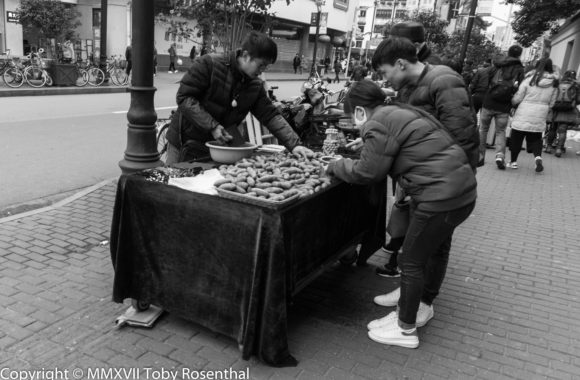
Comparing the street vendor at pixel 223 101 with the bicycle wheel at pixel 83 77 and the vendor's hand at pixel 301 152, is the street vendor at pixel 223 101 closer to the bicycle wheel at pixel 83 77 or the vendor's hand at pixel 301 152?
the vendor's hand at pixel 301 152

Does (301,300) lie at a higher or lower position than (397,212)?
lower

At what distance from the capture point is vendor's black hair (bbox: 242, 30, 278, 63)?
3.42 meters

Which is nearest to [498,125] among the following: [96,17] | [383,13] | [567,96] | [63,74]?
[567,96]

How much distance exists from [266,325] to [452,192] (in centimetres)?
132

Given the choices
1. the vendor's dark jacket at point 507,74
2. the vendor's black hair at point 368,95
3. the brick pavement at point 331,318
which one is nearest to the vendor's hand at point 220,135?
the vendor's black hair at point 368,95

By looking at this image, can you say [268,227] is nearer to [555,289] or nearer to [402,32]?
[402,32]

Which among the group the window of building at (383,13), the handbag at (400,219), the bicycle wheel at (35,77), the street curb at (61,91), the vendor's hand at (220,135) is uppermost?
the window of building at (383,13)

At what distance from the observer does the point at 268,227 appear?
265cm

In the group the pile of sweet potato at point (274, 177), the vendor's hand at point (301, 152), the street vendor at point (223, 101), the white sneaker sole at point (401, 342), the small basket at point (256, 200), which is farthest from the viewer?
the vendor's hand at point (301, 152)

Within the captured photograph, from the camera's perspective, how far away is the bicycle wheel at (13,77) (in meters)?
15.9

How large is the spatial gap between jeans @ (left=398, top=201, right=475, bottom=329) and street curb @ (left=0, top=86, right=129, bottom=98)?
44.2 ft

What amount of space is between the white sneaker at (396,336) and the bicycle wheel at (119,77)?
18855 mm

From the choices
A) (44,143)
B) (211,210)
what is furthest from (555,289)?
(44,143)

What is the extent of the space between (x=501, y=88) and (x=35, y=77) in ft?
49.5
